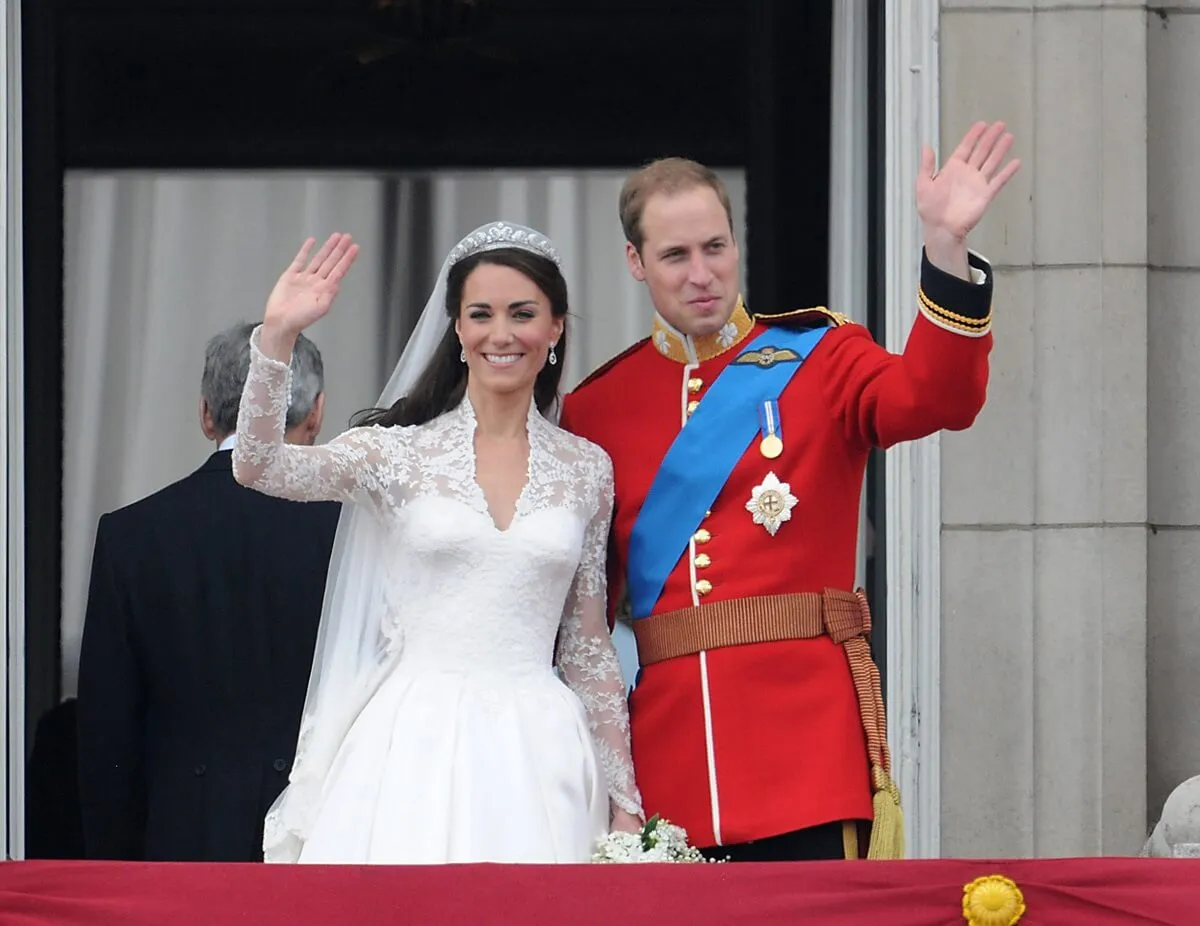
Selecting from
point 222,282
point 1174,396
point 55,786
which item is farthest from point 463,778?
point 222,282

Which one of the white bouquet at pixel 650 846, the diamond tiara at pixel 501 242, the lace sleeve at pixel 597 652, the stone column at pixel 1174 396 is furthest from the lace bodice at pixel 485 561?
the stone column at pixel 1174 396

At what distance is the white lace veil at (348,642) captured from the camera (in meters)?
4.14

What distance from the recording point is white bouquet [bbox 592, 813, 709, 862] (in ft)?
12.6

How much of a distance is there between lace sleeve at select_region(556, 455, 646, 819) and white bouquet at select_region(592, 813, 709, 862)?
20 cm

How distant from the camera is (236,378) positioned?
492 centimetres

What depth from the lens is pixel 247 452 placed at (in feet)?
12.8

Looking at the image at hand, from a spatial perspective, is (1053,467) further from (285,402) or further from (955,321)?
(285,402)

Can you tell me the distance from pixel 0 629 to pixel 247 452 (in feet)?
5.63

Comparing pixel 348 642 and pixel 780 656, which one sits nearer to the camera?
pixel 780 656

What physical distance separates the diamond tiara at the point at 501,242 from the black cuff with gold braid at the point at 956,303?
761 millimetres

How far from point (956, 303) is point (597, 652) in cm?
88

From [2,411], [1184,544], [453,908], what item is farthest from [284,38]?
[453,908]

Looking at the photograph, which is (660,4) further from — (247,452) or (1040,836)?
(247,452)

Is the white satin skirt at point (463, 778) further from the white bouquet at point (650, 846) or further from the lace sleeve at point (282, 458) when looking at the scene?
the lace sleeve at point (282, 458)
